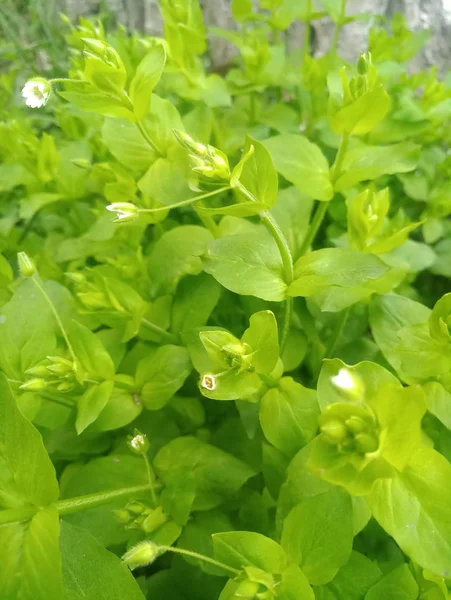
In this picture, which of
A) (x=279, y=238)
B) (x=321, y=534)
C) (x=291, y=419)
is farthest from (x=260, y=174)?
(x=321, y=534)

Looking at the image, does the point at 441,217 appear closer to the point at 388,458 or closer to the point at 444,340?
the point at 444,340

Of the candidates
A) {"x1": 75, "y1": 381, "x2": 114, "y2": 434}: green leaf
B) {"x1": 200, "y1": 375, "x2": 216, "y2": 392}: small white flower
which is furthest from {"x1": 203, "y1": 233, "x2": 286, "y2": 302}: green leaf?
{"x1": 75, "y1": 381, "x2": 114, "y2": 434}: green leaf

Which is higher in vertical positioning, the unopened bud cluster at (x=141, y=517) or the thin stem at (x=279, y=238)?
the thin stem at (x=279, y=238)

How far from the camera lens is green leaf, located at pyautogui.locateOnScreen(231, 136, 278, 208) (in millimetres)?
545

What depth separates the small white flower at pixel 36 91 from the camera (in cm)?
54

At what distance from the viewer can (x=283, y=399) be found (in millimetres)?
602

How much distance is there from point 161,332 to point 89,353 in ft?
0.35

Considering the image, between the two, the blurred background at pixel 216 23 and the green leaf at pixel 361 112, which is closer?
the green leaf at pixel 361 112

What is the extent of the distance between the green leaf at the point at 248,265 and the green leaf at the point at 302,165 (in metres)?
0.11

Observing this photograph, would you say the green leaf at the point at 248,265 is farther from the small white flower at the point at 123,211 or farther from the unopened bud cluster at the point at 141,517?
the unopened bud cluster at the point at 141,517

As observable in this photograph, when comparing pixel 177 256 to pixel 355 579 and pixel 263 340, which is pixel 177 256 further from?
pixel 355 579

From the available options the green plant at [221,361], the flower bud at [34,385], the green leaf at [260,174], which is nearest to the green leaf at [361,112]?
the green plant at [221,361]

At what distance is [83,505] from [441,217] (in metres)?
0.82

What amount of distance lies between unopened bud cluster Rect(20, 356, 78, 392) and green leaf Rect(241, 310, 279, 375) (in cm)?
21
